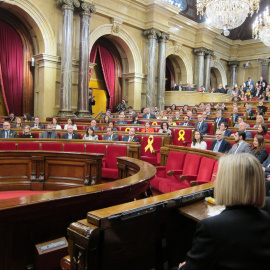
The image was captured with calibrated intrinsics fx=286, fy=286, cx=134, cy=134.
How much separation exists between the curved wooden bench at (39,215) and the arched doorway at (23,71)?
9.31 m

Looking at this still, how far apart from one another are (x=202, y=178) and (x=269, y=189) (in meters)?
0.80

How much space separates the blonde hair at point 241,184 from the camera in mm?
1075

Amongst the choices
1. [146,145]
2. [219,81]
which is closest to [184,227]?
[146,145]

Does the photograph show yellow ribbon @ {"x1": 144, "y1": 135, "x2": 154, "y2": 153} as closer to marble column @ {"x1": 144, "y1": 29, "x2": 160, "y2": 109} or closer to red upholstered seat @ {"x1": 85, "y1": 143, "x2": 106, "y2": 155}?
red upholstered seat @ {"x1": 85, "y1": 143, "x2": 106, "y2": 155}

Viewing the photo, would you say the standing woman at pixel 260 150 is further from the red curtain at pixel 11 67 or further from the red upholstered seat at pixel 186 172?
the red curtain at pixel 11 67

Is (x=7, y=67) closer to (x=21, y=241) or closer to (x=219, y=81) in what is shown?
(x=21, y=241)

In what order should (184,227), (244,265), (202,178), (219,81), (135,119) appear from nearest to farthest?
(244,265) < (184,227) < (202,178) < (135,119) < (219,81)

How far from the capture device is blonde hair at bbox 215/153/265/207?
108 cm

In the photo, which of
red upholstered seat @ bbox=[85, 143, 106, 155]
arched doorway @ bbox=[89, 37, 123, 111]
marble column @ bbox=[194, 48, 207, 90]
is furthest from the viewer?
marble column @ bbox=[194, 48, 207, 90]

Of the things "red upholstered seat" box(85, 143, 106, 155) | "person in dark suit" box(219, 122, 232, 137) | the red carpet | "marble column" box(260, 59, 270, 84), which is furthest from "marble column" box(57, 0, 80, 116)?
"marble column" box(260, 59, 270, 84)

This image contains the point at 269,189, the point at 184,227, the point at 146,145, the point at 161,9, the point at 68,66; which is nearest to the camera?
the point at 184,227

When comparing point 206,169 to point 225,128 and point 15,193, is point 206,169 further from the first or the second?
point 15,193

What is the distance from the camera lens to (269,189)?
3275mm

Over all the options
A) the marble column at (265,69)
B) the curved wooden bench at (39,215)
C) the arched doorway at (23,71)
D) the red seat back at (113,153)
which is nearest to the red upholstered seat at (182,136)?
the red seat back at (113,153)
